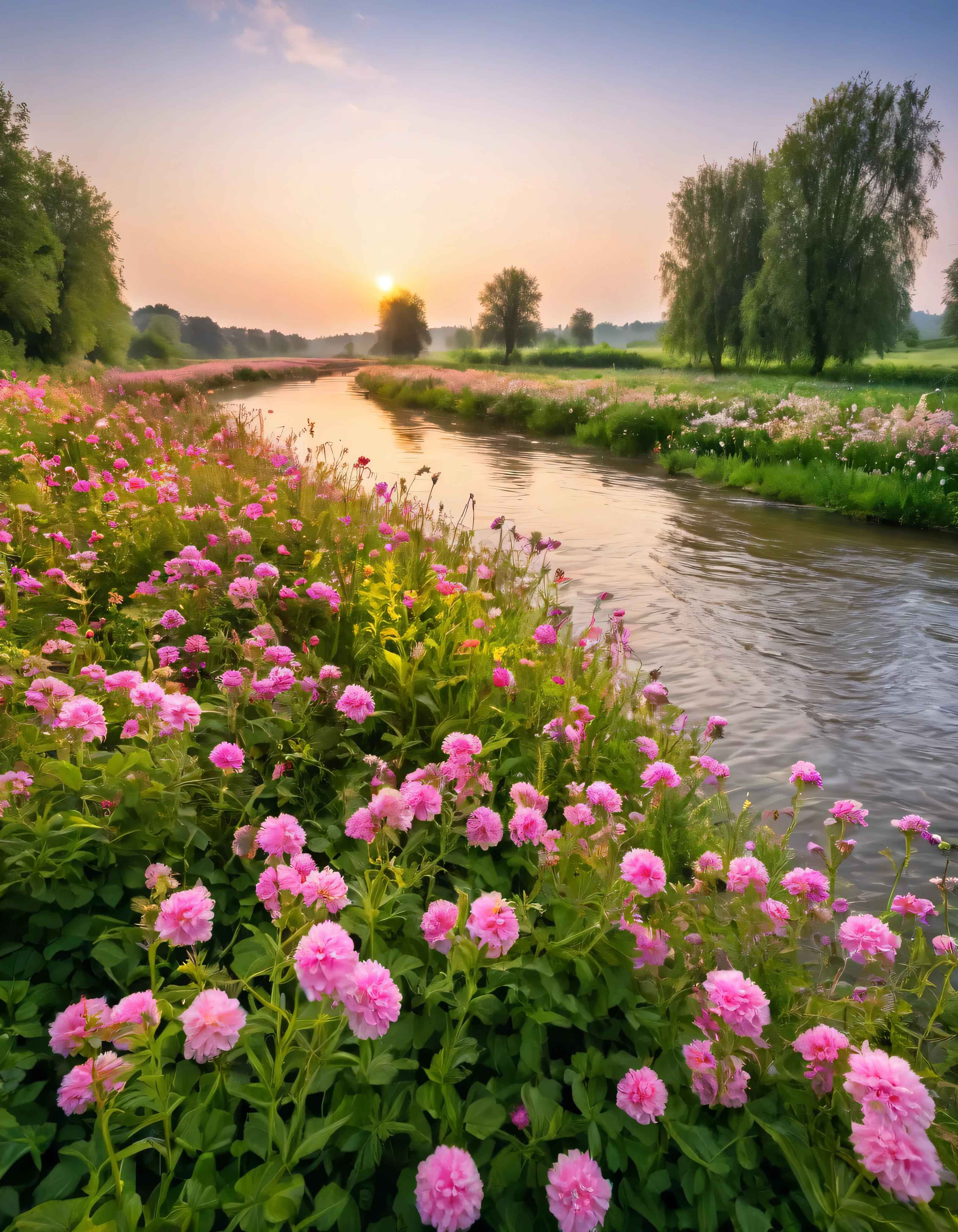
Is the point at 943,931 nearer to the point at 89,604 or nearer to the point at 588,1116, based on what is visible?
the point at 588,1116

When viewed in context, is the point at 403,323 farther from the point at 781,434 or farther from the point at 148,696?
the point at 148,696

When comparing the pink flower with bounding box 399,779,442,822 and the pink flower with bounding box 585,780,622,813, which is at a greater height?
the pink flower with bounding box 399,779,442,822

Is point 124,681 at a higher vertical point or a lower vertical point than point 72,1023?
higher

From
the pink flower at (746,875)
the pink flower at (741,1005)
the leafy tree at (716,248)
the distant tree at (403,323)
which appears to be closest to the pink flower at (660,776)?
the pink flower at (746,875)

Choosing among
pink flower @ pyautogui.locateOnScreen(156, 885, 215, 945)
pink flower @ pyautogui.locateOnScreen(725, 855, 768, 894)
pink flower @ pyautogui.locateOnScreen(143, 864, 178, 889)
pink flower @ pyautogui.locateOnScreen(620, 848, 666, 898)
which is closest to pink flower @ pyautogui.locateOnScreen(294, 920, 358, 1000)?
pink flower @ pyautogui.locateOnScreen(156, 885, 215, 945)

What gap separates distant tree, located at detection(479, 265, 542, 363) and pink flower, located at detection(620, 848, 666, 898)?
7715 cm

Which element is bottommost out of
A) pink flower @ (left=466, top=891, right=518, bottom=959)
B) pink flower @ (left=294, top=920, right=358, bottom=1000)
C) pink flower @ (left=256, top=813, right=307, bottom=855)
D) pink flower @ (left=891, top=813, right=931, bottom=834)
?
pink flower @ (left=891, top=813, right=931, bottom=834)

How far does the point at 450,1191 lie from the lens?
1237 millimetres

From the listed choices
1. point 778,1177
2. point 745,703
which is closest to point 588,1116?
point 778,1177

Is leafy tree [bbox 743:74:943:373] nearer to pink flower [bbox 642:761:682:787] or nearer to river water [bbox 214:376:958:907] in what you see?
river water [bbox 214:376:958:907]

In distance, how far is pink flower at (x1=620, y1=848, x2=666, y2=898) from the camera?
70.0 inches

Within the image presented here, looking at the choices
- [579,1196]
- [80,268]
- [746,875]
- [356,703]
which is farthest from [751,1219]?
[80,268]

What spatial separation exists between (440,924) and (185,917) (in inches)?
22.8

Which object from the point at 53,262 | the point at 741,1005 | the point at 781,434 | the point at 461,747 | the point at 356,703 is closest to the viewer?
the point at 741,1005
